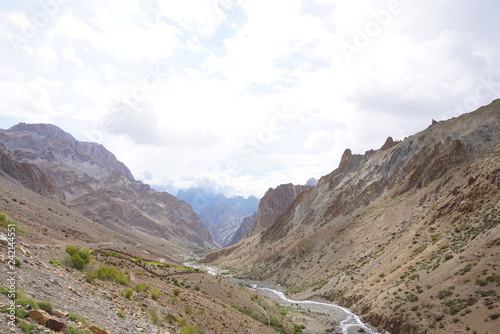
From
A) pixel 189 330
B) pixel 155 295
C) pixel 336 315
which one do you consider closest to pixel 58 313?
pixel 189 330

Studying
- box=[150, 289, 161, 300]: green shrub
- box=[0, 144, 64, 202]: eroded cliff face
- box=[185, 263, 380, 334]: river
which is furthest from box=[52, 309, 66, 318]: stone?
box=[0, 144, 64, 202]: eroded cliff face

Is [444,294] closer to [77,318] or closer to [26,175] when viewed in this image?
[77,318]

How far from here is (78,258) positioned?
68.1 ft

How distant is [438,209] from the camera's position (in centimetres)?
4666

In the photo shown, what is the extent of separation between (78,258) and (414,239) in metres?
43.4

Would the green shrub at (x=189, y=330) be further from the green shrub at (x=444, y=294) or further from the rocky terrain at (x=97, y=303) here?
the green shrub at (x=444, y=294)

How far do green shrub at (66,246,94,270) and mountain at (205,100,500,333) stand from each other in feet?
91.1

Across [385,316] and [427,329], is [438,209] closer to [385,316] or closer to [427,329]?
[385,316]

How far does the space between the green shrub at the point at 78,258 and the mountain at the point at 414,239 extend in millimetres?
27762

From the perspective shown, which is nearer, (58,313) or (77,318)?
(58,313)

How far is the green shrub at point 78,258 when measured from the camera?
20391 mm

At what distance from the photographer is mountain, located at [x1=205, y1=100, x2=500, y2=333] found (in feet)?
92.5

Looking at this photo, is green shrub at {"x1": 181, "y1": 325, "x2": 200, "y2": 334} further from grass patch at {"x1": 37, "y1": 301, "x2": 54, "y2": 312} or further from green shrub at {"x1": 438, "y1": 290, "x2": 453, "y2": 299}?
green shrub at {"x1": 438, "y1": 290, "x2": 453, "y2": 299}

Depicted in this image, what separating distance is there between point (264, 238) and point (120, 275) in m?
110
